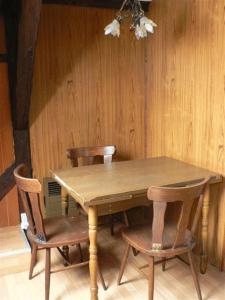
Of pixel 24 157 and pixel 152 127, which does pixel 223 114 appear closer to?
pixel 152 127

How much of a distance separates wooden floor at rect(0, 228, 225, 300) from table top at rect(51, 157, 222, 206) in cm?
71

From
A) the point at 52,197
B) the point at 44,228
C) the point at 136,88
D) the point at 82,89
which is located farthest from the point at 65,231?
the point at 136,88

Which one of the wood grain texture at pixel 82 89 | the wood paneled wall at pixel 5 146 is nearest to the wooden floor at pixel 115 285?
the wood paneled wall at pixel 5 146

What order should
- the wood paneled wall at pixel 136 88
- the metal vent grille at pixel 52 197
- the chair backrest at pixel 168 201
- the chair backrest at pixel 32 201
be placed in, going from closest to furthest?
the chair backrest at pixel 168 201 → the chair backrest at pixel 32 201 → the wood paneled wall at pixel 136 88 → the metal vent grille at pixel 52 197

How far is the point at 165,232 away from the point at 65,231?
66 cm

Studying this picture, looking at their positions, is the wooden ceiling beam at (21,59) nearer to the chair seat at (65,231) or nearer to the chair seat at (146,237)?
the chair seat at (65,231)

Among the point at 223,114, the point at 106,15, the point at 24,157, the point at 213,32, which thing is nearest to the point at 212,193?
the point at 223,114

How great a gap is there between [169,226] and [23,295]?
3.55ft

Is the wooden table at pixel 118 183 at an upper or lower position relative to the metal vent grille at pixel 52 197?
upper

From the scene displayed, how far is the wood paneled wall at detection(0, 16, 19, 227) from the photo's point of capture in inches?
104

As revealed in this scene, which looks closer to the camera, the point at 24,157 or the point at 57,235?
the point at 57,235

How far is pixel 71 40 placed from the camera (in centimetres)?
283

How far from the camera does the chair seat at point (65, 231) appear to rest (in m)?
Answer: 1.98

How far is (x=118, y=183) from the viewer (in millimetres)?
2018
